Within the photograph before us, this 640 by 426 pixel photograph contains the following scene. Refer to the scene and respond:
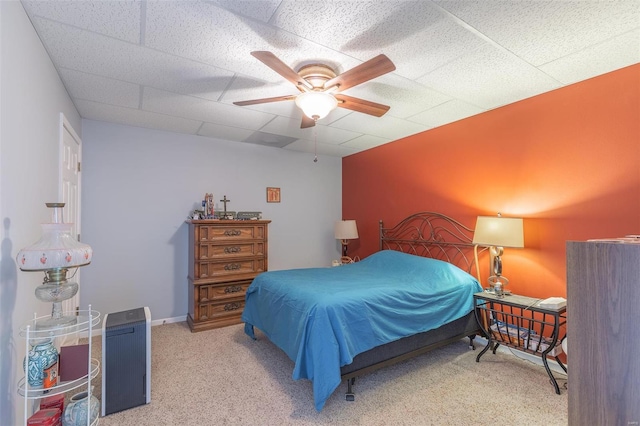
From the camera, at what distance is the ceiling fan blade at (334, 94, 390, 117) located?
7.42ft

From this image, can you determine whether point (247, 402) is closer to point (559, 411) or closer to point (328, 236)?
point (559, 411)

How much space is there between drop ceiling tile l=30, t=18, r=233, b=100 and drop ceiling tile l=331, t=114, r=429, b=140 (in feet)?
4.89

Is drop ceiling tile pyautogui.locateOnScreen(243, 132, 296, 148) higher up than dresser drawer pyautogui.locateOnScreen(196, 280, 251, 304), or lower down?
higher up

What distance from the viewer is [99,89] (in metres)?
2.67

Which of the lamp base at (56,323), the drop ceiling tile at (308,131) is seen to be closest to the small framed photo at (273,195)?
the drop ceiling tile at (308,131)

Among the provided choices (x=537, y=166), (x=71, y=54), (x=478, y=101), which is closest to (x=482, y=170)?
(x=537, y=166)

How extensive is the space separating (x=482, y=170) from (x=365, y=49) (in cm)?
203

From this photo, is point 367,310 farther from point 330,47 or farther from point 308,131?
point 308,131

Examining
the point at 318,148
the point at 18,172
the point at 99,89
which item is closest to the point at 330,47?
the point at 18,172

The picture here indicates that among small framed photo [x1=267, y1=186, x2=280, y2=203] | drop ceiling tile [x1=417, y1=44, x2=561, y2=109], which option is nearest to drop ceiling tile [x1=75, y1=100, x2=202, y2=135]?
small framed photo [x1=267, y1=186, x2=280, y2=203]

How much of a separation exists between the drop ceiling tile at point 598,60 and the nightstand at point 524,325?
1867mm

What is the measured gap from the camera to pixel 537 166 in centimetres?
278

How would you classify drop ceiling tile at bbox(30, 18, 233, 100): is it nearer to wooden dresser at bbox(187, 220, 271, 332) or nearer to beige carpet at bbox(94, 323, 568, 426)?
wooden dresser at bbox(187, 220, 271, 332)

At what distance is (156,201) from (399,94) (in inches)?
127
